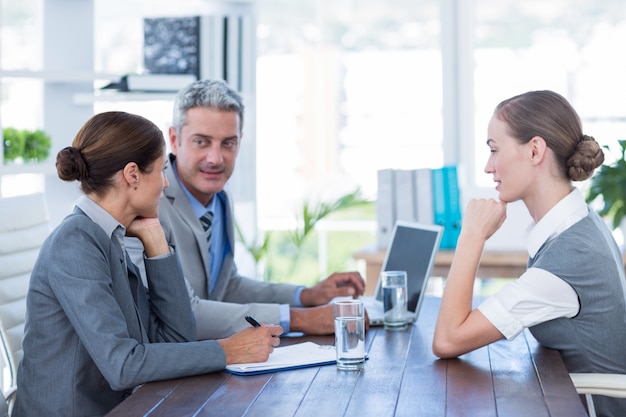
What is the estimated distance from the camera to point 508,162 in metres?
2.16

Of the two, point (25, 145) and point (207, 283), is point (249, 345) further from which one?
point (25, 145)

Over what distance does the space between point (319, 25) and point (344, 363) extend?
12.6 feet

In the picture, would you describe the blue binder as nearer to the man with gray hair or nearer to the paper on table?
the man with gray hair

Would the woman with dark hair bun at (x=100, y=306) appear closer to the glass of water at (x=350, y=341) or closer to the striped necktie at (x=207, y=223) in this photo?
the glass of water at (x=350, y=341)

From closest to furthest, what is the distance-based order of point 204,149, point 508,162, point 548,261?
point 548,261 → point 508,162 → point 204,149

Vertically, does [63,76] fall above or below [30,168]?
above

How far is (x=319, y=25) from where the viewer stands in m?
5.44

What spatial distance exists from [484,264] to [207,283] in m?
1.75

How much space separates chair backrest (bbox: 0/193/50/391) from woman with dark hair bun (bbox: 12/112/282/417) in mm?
459

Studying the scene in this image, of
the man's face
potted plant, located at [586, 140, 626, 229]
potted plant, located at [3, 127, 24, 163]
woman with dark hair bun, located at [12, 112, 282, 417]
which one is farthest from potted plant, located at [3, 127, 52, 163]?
potted plant, located at [586, 140, 626, 229]

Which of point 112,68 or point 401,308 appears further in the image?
point 112,68

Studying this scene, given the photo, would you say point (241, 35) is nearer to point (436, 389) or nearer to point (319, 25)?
point (319, 25)

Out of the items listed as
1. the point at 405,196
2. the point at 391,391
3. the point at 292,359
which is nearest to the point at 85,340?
the point at 292,359

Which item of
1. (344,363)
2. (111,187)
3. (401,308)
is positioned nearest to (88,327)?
(111,187)
